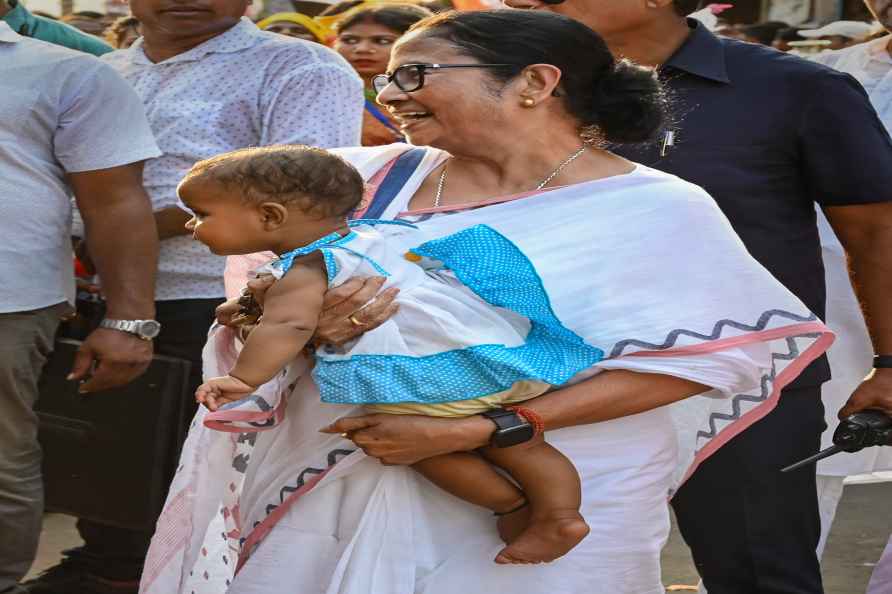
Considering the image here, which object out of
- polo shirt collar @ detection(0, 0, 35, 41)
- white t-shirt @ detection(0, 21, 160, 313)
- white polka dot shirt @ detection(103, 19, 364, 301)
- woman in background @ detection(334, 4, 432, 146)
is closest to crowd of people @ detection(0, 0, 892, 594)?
white polka dot shirt @ detection(103, 19, 364, 301)

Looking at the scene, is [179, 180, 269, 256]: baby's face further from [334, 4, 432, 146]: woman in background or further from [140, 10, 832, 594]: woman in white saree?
[334, 4, 432, 146]: woman in background

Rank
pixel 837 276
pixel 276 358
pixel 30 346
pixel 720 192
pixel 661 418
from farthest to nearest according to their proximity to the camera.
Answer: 1. pixel 837 276
2. pixel 30 346
3. pixel 720 192
4. pixel 661 418
5. pixel 276 358

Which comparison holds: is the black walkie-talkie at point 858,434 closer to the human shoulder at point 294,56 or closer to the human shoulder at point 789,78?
the human shoulder at point 789,78

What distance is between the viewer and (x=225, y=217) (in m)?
2.75

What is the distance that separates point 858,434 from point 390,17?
10.9 ft

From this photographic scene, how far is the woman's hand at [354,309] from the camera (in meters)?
2.66

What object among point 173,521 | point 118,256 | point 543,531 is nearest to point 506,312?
point 543,531

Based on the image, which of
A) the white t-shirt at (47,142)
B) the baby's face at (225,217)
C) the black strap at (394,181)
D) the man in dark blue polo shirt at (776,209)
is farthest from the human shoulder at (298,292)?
the white t-shirt at (47,142)

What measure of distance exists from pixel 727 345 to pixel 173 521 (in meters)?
1.16

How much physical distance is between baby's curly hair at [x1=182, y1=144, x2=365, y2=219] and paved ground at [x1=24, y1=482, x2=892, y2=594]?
309 centimetres

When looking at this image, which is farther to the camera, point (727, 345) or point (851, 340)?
point (851, 340)

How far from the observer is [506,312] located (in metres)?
2.78

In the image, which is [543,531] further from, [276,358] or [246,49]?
[246,49]

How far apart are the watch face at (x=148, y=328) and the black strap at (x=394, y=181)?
1435 millimetres
